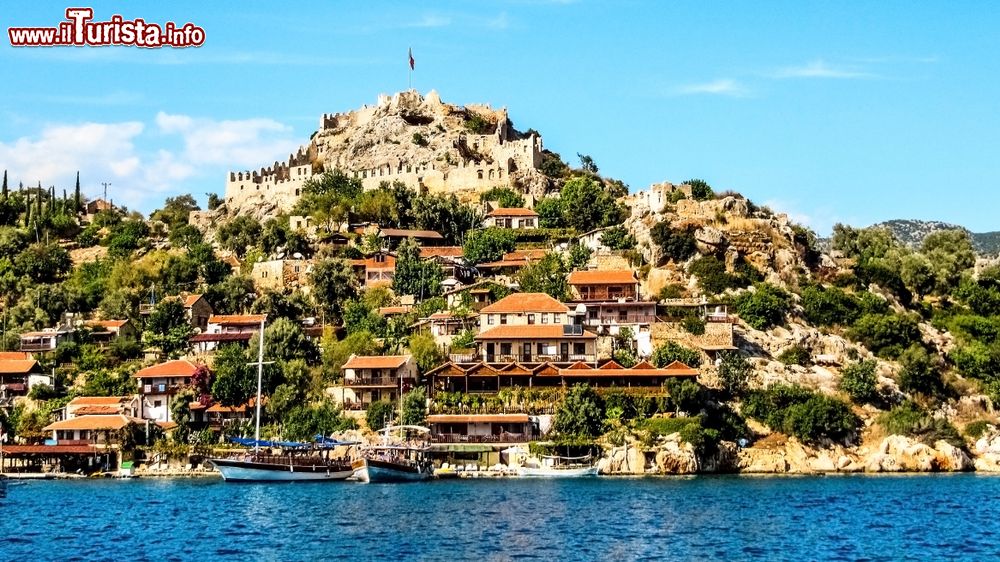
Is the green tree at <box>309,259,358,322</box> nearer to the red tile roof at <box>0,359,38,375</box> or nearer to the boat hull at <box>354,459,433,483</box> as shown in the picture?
the red tile roof at <box>0,359,38,375</box>

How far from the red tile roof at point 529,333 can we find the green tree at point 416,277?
42.6 ft

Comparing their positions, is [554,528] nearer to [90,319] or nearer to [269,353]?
[269,353]

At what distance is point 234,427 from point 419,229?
3075 centimetres

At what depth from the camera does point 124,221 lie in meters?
117

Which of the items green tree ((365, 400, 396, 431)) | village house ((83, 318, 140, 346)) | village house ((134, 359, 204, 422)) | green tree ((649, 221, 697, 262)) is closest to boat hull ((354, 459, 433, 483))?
green tree ((365, 400, 396, 431))

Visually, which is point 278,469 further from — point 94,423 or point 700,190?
point 700,190

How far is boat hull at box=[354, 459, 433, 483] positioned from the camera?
6500cm

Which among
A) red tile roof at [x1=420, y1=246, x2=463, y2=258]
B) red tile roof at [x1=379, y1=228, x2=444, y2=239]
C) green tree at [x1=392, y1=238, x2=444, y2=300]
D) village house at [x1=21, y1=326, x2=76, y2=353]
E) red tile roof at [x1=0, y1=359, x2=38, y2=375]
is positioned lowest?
red tile roof at [x1=0, y1=359, x2=38, y2=375]

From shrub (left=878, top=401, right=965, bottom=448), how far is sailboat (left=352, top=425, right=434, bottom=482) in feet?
80.9

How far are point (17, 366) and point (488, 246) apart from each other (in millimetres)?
33456

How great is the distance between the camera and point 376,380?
74188 millimetres

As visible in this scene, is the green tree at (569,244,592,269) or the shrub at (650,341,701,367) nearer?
the shrub at (650,341,701,367)

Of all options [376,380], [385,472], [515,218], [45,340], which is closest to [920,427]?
[385,472]

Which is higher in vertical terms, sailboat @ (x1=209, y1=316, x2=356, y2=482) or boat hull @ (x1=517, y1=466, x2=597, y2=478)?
sailboat @ (x1=209, y1=316, x2=356, y2=482)
